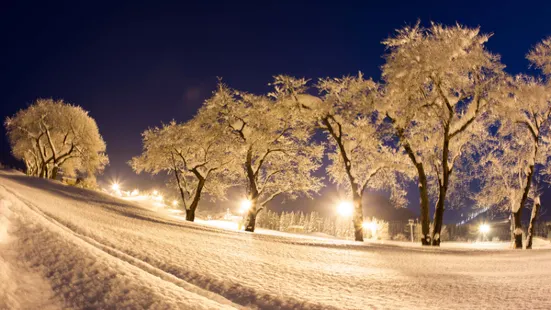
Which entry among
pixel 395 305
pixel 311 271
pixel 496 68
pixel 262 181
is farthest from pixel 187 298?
pixel 262 181

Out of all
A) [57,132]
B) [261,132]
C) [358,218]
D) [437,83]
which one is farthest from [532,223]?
[57,132]

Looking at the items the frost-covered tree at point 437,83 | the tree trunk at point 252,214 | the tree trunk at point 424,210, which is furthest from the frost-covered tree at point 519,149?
the tree trunk at point 252,214

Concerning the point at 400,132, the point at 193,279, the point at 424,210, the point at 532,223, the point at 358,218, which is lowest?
the point at 193,279

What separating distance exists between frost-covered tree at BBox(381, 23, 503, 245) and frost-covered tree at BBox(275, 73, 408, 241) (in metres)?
1.36

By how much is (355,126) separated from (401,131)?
371 cm

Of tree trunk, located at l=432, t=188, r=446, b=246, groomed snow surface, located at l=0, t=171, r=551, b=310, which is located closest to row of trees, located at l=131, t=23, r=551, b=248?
tree trunk, located at l=432, t=188, r=446, b=246

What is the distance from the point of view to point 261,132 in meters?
19.8

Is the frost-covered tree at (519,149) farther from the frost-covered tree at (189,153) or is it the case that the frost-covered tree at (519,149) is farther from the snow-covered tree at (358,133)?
the frost-covered tree at (189,153)

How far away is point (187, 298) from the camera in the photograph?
9.32ft

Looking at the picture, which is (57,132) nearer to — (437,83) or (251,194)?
(251,194)

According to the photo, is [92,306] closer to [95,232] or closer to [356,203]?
[95,232]

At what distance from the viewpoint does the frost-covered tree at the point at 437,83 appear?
602 inches

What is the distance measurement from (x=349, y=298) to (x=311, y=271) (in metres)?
1.57

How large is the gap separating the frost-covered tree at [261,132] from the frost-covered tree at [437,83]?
5.66 meters
